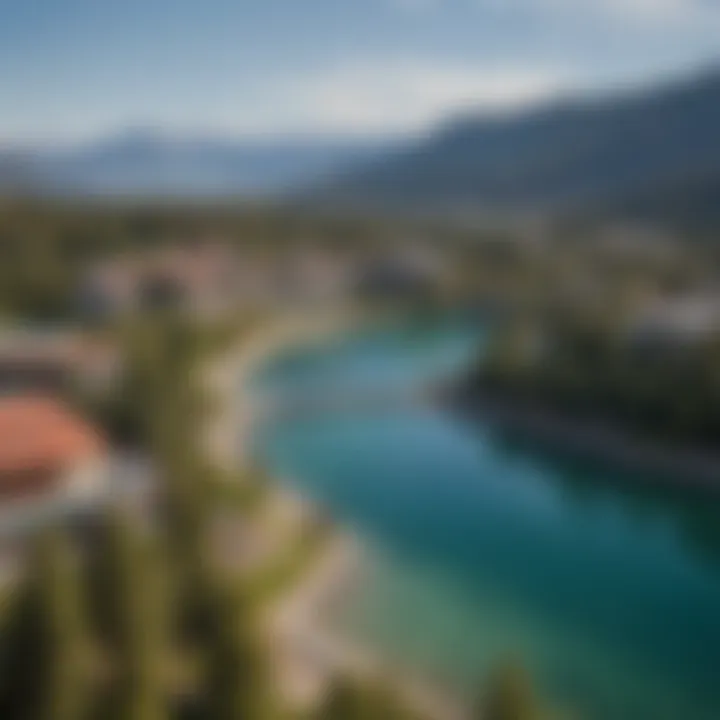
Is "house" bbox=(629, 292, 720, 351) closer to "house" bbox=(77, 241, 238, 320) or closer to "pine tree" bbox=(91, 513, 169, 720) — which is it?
"house" bbox=(77, 241, 238, 320)

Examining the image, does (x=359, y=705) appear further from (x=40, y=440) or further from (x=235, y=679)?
(x=40, y=440)

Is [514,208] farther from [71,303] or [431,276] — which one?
[71,303]

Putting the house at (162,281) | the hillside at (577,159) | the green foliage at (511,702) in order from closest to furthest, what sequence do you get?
the green foliage at (511,702)
the house at (162,281)
the hillside at (577,159)

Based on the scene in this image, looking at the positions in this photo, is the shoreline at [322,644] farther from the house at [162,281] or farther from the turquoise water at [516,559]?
the house at [162,281]

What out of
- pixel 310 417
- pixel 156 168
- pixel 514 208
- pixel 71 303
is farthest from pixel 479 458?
pixel 156 168

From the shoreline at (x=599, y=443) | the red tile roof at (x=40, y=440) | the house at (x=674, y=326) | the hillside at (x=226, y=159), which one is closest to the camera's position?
the red tile roof at (x=40, y=440)

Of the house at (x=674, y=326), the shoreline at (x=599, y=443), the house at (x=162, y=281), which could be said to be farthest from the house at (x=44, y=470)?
the house at (x=674, y=326)

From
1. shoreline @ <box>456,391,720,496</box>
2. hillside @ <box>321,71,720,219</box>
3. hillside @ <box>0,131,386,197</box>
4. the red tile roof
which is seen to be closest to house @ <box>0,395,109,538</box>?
the red tile roof
